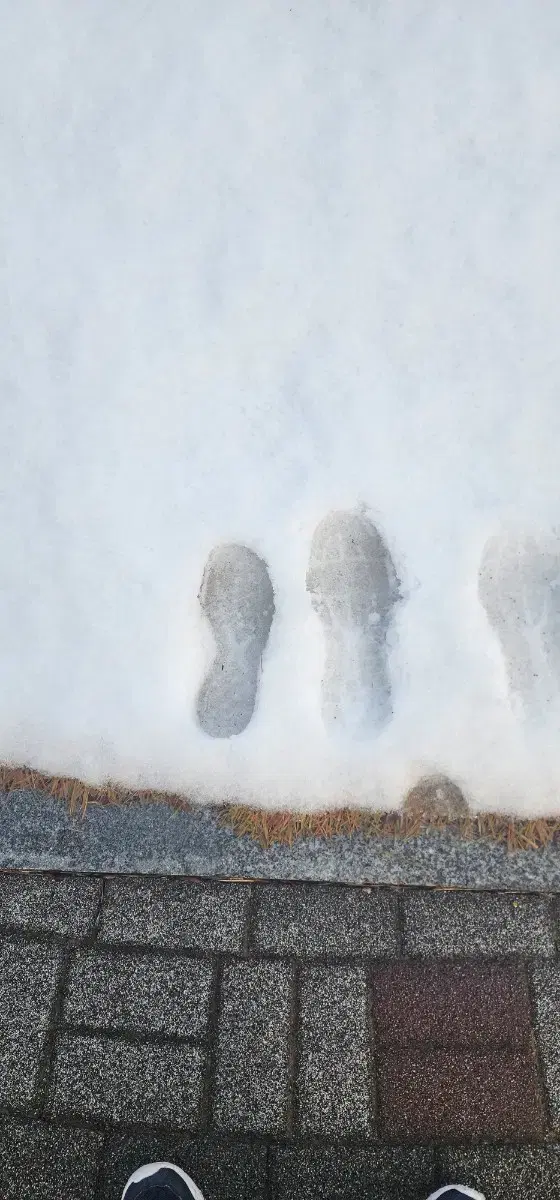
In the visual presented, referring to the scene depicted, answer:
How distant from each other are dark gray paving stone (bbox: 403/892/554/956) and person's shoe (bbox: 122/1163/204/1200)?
2.76 feet

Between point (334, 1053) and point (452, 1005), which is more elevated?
point (452, 1005)

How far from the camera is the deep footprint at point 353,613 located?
2.00 m

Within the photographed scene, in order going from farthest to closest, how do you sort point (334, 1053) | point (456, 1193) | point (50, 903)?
point (50, 903), point (334, 1053), point (456, 1193)

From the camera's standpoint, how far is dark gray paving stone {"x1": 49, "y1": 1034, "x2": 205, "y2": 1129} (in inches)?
76.3

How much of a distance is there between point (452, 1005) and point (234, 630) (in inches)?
47.5

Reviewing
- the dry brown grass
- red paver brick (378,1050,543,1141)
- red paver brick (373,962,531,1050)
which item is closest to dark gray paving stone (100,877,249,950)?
the dry brown grass

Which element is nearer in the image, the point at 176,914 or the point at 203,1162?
the point at 203,1162

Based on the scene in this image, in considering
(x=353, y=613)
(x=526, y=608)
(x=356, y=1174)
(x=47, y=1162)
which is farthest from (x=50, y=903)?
(x=526, y=608)

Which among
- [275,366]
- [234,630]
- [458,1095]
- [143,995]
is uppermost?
[275,366]

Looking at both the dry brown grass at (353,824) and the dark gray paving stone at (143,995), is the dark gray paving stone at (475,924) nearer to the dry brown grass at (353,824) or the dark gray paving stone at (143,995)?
the dry brown grass at (353,824)

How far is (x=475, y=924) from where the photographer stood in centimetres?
199

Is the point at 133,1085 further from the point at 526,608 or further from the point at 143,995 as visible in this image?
the point at 526,608

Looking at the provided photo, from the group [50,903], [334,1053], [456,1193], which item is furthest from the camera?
[50,903]

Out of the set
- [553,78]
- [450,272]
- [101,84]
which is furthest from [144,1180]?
[553,78]
